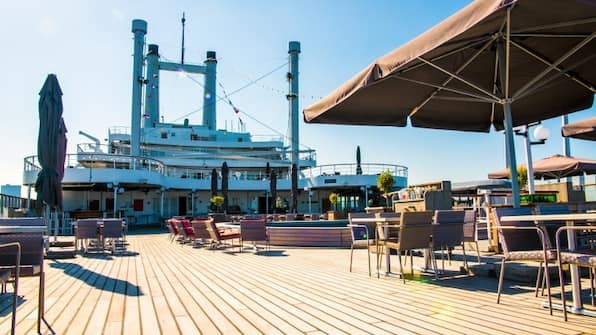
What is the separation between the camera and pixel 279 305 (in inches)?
A: 131

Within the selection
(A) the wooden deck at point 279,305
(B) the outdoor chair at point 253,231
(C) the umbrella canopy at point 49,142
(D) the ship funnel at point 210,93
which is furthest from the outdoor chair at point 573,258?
(D) the ship funnel at point 210,93

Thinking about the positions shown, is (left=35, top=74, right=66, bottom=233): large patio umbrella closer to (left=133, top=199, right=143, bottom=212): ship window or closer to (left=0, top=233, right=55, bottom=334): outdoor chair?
(left=0, top=233, right=55, bottom=334): outdoor chair

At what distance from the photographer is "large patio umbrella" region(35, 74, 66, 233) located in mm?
7346

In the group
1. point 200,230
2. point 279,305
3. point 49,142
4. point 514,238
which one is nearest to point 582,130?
point 514,238

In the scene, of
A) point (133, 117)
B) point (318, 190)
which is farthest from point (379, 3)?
point (133, 117)

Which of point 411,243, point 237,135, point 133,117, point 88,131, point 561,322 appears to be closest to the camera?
point 561,322

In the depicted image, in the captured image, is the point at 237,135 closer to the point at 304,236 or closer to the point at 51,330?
the point at 304,236

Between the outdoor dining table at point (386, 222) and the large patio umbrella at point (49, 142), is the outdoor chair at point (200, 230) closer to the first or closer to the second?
the large patio umbrella at point (49, 142)

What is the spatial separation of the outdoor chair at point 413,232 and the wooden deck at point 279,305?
368mm

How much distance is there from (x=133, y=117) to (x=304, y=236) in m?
23.6

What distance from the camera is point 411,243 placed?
4.15 metres

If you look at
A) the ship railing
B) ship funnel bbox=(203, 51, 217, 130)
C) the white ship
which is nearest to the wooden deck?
the white ship

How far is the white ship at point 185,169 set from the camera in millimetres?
20656

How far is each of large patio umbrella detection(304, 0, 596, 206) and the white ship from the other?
50.1 feet
